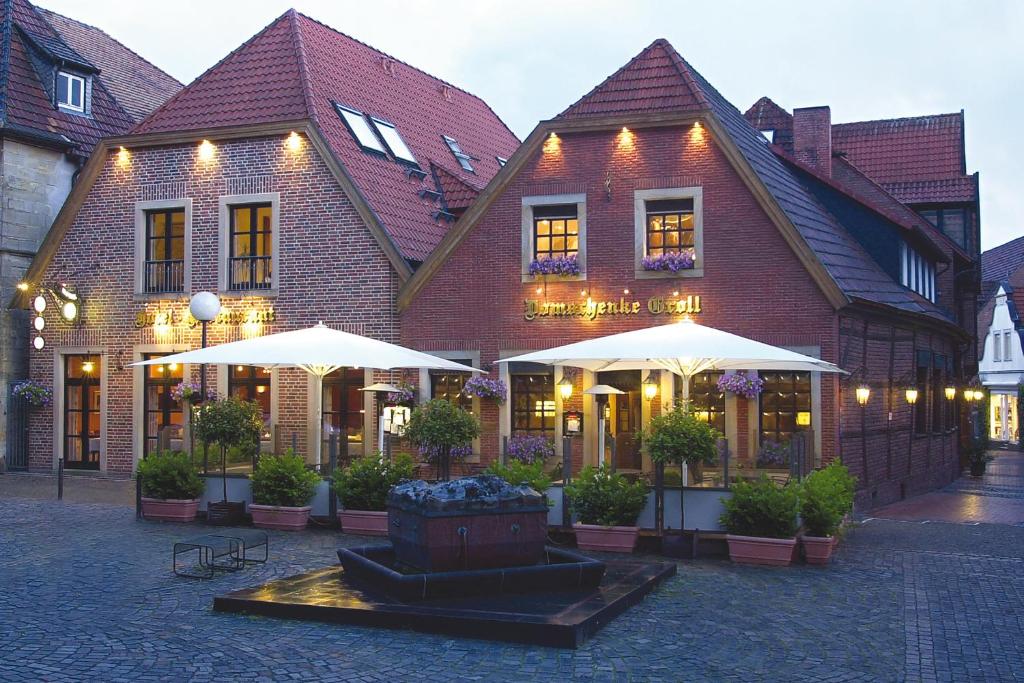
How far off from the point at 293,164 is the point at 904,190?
17648 millimetres

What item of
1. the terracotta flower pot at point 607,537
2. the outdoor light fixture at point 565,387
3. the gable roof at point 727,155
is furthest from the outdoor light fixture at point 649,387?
the terracotta flower pot at point 607,537

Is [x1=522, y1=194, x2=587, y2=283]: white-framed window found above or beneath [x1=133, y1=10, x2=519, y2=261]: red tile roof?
beneath

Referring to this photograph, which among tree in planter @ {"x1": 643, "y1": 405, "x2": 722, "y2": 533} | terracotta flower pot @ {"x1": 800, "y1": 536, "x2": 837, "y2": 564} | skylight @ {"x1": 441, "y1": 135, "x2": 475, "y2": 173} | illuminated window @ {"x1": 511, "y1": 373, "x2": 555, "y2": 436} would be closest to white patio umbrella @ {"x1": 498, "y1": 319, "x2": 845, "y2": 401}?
tree in planter @ {"x1": 643, "y1": 405, "x2": 722, "y2": 533}

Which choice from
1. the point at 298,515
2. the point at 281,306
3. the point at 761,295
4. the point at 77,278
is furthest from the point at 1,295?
the point at 761,295

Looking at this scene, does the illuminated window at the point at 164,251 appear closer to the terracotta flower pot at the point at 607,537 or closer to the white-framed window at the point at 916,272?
the terracotta flower pot at the point at 607,537

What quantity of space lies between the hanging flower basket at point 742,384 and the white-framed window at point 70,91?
54.0ft

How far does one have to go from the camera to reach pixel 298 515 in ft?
50.1

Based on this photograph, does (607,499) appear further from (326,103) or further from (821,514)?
(326,103)

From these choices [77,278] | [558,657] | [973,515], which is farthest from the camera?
[77,278]

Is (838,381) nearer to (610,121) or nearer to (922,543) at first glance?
(922,543)

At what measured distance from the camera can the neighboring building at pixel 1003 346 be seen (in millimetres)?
46875

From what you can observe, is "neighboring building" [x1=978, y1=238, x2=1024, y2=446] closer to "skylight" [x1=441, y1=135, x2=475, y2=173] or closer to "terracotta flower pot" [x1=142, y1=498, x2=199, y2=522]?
"skylight" [x1=441, y1=135, x2=475, y2=173]

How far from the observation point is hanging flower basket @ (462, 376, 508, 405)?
19.7 meters

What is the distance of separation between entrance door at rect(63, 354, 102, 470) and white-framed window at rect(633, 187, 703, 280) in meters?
11.8
